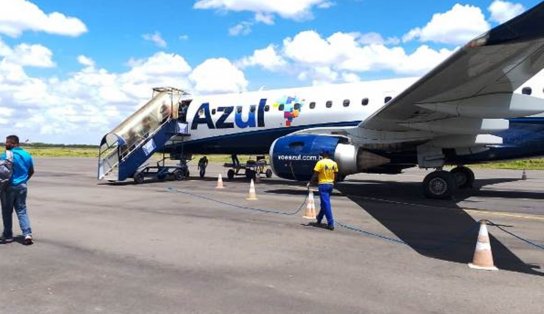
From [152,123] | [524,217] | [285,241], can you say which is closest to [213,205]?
[285,241]

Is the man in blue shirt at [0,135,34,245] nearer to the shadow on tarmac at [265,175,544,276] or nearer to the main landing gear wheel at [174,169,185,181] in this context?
the shadow on tarmac at [265,175,544,276]

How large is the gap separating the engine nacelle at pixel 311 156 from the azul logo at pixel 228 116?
4.33 m

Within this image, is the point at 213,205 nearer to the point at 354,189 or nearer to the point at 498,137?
the point at 354,189

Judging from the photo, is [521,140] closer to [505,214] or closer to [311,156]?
[505,214]

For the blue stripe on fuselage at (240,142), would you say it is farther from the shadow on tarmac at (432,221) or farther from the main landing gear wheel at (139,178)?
the shadow on tarmac at (432,221)

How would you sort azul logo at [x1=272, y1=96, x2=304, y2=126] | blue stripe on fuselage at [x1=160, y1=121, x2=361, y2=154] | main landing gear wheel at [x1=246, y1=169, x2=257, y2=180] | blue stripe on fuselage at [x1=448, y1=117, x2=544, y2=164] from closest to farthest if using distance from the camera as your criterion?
blue stripe on fuselage at [x1=448, y1=117, x2=544, y2=164] → azul logo at [x1=272, y1=96, x2=304, y2=126] → blue stripe on fuselage at [x1=160, y1=121, x2=361, y2=154] → main landing gear wheel at [x1=246, y1=169, x2=257, y2=180]

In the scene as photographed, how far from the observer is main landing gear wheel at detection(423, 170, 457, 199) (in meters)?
14.7

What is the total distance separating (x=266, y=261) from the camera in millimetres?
7195

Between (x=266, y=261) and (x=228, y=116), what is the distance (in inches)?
579

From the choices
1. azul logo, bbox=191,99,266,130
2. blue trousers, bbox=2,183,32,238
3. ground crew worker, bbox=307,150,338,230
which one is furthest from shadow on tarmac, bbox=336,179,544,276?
blue trousers, bbox=2,183,32,238

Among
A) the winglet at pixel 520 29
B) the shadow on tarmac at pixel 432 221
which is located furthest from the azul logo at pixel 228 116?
the winglet at pixel 520 29

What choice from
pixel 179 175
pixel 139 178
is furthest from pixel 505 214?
pixel 179 175

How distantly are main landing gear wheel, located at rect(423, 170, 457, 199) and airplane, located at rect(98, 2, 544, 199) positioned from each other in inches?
1.2

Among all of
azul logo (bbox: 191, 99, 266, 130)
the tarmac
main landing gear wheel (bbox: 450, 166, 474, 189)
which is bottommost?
the tarmac
